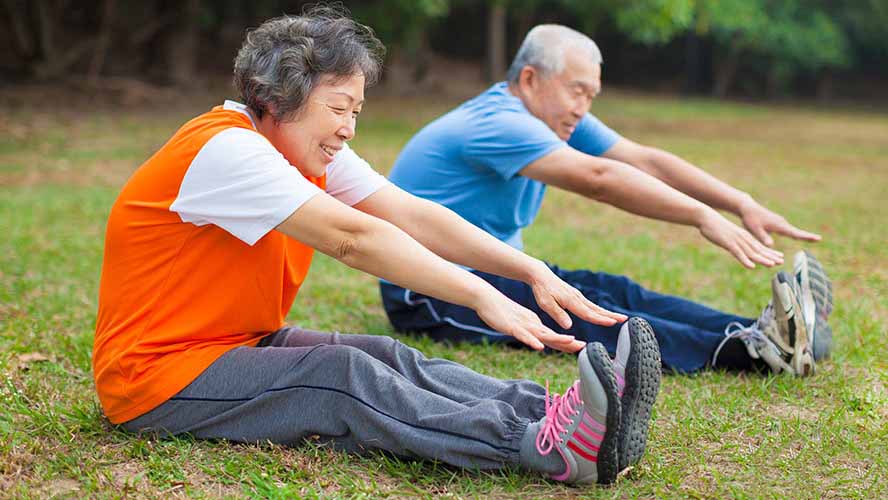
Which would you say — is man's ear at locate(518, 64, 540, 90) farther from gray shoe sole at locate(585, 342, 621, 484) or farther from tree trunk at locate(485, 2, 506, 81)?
tree trunk at locate(485, 2, 506, 81)

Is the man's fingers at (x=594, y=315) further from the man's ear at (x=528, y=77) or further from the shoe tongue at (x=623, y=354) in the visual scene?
the man's ear at (x=528, y=77)

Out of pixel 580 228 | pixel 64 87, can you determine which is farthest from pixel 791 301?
pixel 64 87

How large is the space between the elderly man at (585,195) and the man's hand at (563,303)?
→ 1.00m

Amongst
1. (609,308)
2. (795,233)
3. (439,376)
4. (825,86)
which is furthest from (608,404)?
(825,86)

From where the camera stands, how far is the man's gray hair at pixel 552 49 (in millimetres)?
4172

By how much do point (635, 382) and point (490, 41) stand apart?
20095mm

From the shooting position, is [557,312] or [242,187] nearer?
[242,187]

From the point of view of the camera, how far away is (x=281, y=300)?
3.02m

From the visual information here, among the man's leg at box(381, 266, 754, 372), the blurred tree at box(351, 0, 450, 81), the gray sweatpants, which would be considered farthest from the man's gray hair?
the blurred tree at box(351, 0, 450, 81)

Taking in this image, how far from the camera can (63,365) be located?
3848mm

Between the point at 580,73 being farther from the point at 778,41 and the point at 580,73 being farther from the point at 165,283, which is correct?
the point at 778,41

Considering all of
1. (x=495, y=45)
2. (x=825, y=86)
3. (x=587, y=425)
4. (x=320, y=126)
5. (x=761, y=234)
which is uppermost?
(x=320, y=126)

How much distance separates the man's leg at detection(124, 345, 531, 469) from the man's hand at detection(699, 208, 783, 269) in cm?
124

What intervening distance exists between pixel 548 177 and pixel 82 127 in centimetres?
→ 1114
